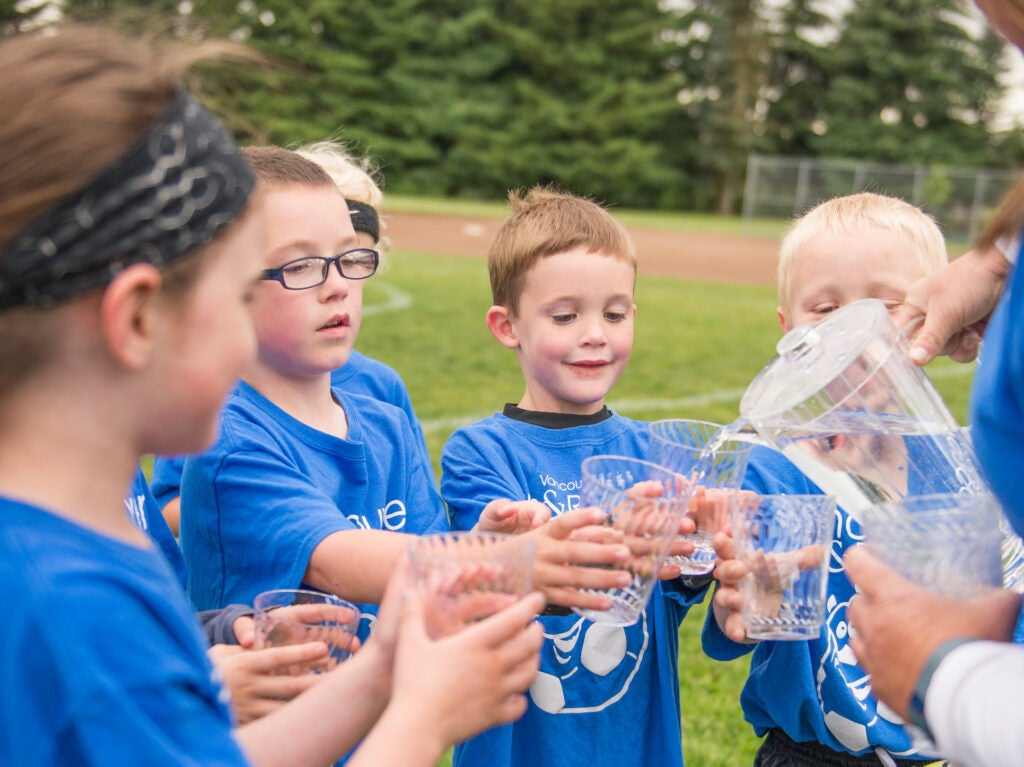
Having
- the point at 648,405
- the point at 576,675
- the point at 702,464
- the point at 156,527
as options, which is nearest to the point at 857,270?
the point at 702,464

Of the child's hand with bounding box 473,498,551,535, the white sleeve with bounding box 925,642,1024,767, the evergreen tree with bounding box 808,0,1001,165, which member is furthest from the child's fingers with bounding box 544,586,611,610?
the evergreen tree with bounding box 808,0,1001,165

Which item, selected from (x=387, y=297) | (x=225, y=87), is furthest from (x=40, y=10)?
(x=387, y=297)

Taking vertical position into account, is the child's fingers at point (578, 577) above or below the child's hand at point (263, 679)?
above

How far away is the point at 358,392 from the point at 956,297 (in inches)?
85.2

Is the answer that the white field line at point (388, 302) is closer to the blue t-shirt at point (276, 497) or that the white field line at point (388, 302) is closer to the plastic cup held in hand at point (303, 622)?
the blue t-shirt at point (276, 497)

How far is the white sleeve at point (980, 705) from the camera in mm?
1404

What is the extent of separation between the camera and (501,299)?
3254 millimetres

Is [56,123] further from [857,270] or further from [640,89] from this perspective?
[640,89]

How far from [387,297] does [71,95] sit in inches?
536

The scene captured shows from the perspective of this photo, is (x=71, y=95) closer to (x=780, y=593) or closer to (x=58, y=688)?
(x=58, y=688)

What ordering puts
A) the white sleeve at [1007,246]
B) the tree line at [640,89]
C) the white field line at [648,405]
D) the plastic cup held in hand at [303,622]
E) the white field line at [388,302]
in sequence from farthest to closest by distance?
the tree line at [640,89], the white field line at [388,302], the white field line at [648,405], the plastic cup held in hand at [303,622], the white sleeve at [1007,246]

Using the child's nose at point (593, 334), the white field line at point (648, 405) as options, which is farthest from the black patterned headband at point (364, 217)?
the white field line at point (648, 405)

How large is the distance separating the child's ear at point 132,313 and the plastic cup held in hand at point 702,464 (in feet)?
3.86

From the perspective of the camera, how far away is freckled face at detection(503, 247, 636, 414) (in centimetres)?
296
